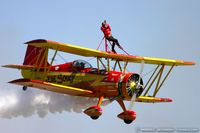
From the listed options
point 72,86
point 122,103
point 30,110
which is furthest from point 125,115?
point 30,110

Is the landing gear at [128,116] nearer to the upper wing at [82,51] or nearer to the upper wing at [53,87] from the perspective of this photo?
the upper wing at [53,87]

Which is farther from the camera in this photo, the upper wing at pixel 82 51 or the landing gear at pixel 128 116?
the landing gear at pixel 128 116

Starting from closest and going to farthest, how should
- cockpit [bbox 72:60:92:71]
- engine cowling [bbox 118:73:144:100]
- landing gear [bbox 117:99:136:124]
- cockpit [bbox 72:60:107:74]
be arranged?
1. engine cowling [bbox 118:73:144:100]
2. landing gear [bbox 117:99:136:124]
3. cockpit [bbox 72:60:107:74]
4. cockpit [bbox 72:60:92:71]

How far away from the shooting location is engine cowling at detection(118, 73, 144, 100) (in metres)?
28.2

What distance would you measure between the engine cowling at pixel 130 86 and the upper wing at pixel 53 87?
1559mm

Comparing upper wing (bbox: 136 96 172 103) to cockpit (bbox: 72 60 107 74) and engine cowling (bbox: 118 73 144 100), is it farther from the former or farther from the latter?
cockpit (bbox: 72 60 107 74)

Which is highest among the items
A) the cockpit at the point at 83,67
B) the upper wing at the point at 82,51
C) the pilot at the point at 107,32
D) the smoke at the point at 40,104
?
the pilot at the point at 107,32

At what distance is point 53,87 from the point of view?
27.5 metres

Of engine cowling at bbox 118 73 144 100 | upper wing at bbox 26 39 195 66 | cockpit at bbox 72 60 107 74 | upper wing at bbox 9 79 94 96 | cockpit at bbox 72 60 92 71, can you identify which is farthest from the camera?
cockpit at bbox 72 60 92 71

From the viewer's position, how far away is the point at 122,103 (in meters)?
29.3

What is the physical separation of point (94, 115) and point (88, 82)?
1892 mm

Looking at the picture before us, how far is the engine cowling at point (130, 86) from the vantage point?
92.5 ft

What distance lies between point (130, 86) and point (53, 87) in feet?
11.7

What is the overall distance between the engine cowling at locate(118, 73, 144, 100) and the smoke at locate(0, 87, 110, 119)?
9.13 ft
